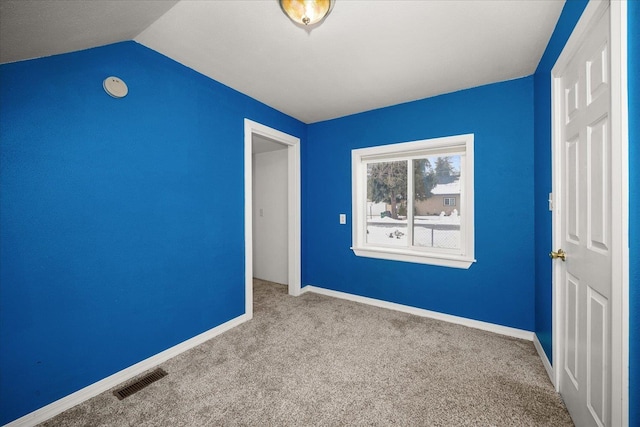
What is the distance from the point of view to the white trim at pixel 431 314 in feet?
7.97

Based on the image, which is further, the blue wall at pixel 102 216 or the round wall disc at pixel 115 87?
the round wall disc at pixel 115 87

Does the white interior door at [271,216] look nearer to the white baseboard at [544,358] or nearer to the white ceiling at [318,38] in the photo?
the white ceiling at [318,38]

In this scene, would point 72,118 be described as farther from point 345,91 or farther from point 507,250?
point 507,250

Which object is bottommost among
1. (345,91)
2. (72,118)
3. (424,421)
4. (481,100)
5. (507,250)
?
(424,421)

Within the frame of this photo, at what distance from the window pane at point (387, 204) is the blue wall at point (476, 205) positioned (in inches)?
11.8

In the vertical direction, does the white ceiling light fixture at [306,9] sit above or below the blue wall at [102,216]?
above

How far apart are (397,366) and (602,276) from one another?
1408 millimetres

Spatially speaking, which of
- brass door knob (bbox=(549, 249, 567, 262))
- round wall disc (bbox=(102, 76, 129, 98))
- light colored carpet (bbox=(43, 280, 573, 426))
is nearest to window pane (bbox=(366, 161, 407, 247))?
light colored carpet (bbox=(43, 280, 573, 426))

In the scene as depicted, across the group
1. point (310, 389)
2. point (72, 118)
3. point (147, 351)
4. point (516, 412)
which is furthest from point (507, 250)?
point (72, 118)

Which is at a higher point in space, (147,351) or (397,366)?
(147,351)

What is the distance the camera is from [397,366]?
6.50ft

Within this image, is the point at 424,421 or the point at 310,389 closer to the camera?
the point at 424,421

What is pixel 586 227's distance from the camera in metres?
1.29

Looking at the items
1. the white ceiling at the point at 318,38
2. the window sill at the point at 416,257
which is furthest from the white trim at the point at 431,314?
the white ceiling at the point at 318,38
